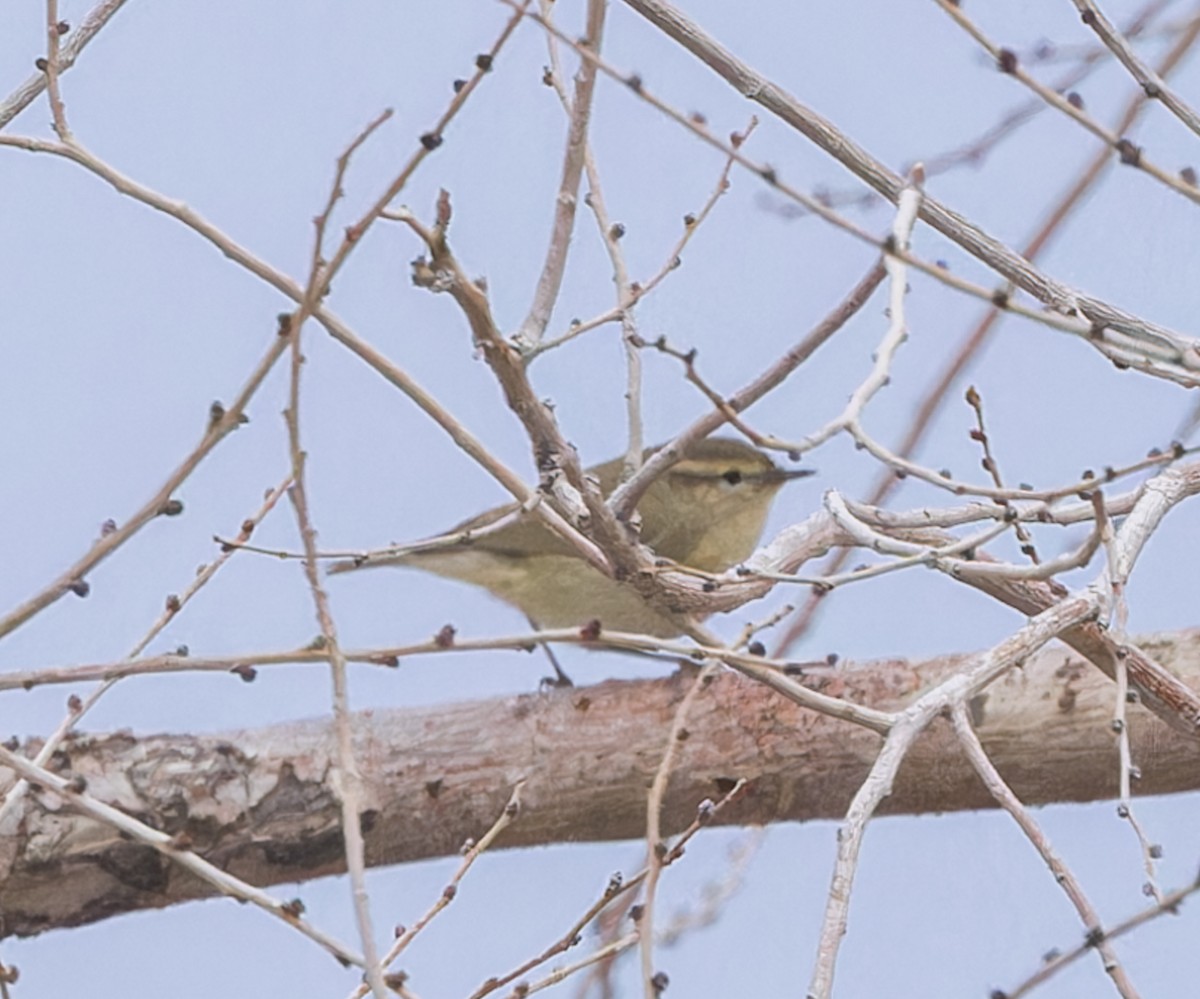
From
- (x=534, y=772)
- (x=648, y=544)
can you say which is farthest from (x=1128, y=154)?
(x=648, y=544)

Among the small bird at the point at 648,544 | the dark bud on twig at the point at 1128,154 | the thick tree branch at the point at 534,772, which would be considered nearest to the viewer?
the dark bud on twig at the point at 1128,154

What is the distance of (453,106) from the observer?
2.01 metres

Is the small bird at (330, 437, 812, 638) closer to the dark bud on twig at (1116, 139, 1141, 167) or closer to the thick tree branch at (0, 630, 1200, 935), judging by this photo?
the thick tree branch at (0, 630, 1200, 935)

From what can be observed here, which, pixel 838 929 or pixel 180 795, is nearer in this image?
pixel 838 929

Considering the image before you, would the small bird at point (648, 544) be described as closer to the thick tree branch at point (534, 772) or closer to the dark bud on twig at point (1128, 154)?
the thick tree branch at point (534, 772)

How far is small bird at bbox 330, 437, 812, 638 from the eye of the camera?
4.03 meters

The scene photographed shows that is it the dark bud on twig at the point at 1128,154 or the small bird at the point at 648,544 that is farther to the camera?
the small bird at the point at 648,544

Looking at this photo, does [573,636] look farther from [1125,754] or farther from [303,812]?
[303,812]

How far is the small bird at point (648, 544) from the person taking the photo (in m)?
4.03

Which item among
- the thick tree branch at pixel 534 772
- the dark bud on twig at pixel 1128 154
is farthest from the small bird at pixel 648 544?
the dark bud on twig at pixel 1128 154

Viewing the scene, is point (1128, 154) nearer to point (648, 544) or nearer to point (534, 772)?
point (534, 772)

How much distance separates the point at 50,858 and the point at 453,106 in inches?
70.4

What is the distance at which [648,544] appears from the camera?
13.8 ft

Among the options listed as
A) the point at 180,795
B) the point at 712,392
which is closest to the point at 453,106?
the point at 712,392
